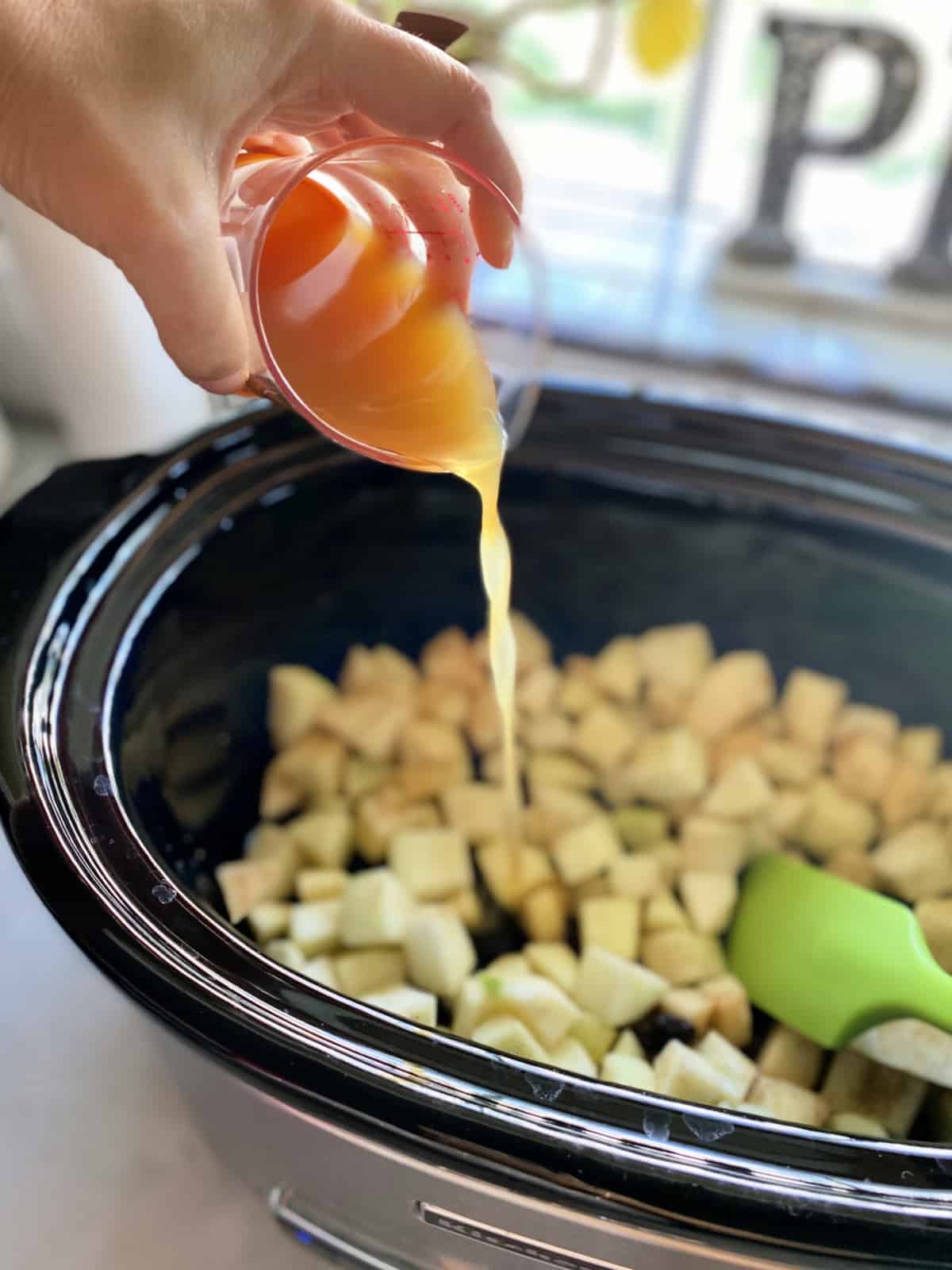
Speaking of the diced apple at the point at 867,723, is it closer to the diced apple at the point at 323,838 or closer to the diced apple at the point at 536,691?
the diced apple at the point at 536,691

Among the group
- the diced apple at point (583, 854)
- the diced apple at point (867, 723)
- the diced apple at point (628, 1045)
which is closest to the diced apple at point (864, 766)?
the diced apple at point (867, 723)

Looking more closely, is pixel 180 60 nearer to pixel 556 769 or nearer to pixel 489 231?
pixel 489 231

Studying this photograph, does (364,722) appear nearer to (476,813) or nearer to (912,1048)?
(476,813)

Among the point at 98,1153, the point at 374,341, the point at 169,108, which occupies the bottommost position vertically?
the point at 98,1153

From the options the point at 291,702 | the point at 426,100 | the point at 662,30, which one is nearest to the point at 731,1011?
the point at 291,702

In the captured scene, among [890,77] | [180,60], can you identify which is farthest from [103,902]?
[890,77]

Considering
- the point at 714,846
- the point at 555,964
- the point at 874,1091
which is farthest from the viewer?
the point at 714,846

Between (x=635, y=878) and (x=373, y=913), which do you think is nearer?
(x=373, y=913)

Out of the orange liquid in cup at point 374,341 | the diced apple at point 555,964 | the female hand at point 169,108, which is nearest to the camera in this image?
the female hand at point 169,108
